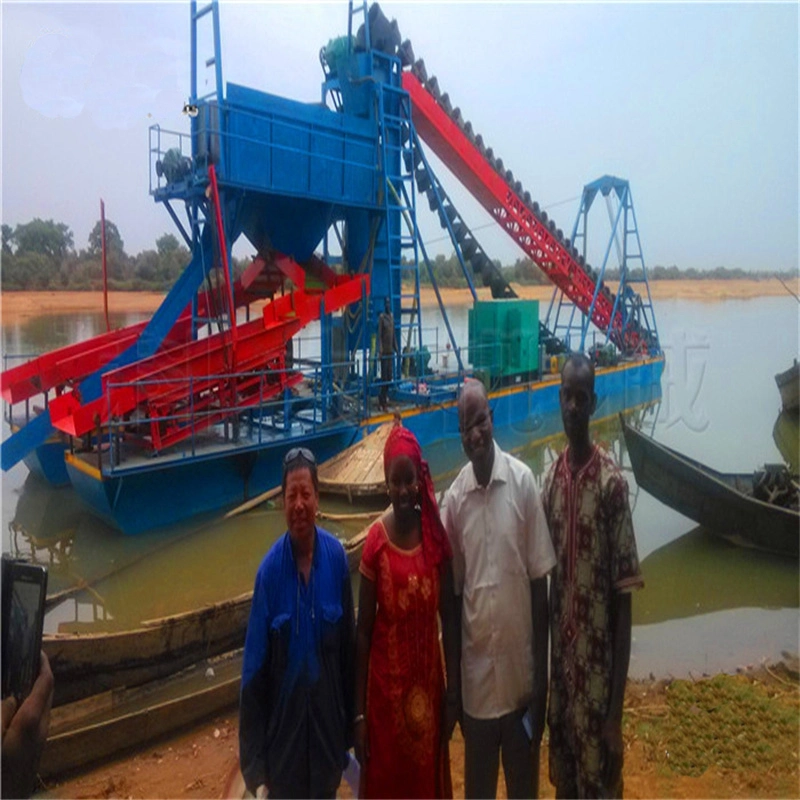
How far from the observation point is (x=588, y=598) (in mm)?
2166

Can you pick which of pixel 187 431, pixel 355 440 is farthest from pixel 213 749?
pixel 355 440

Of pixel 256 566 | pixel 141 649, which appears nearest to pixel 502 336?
pixel 256 566

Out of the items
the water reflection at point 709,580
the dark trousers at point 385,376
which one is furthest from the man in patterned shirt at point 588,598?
the dark trousers at point 385,376

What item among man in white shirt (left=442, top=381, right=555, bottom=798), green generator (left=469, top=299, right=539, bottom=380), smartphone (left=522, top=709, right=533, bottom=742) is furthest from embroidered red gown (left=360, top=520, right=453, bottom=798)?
green generator (left=469, top=299, right=539, bottom=380)

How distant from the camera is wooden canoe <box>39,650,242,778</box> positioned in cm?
390

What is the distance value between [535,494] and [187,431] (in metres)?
6.85

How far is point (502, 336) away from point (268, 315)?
5997 millimetres

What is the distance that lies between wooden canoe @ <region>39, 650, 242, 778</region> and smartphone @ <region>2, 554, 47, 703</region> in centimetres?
233

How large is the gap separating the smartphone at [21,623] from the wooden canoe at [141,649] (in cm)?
212

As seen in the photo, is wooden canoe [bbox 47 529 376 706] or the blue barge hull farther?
the blue barge hull

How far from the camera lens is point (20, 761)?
6.12 ft

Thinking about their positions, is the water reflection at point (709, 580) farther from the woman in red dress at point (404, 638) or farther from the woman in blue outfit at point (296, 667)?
the woman in blue outfit at point (296, 667)

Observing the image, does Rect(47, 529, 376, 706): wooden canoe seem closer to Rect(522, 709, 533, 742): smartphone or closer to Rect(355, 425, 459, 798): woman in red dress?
Rect(355, 425, 459, 798): woman in red dress

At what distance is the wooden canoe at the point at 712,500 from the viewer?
747 cm
